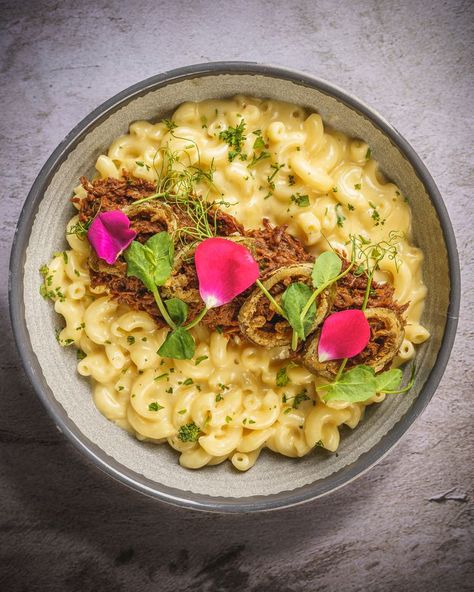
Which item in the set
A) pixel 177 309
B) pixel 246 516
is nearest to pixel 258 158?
pixel 177 309

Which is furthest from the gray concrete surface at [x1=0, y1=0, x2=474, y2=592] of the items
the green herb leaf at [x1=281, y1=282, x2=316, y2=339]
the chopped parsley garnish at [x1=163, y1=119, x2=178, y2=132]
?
the green herb leaf at [x1=281, y1=282, x2=316, y2=339]

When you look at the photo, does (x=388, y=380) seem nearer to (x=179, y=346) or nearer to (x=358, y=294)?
(x=358, y=294)

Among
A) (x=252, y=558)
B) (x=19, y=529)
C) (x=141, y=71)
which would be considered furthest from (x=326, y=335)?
(x=19, y=529)

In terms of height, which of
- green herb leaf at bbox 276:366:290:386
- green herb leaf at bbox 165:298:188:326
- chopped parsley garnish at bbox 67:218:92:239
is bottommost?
green herb leaf at bbox 276:366:290:386

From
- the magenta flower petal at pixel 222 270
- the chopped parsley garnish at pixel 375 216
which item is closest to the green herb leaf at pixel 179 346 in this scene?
the magenta flower petal at pixel 222 270

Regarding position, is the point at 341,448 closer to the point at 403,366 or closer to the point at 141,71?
the point at 403,366

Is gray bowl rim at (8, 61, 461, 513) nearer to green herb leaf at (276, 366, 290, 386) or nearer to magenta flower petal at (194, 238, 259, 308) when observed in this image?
green herb leaf at (276, 366, 290, 386)
